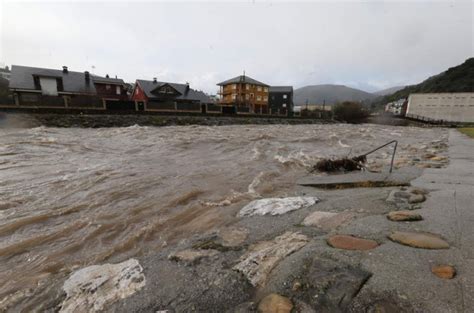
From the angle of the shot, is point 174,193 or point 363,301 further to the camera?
point 174,193

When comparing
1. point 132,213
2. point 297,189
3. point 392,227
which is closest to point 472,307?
point 392,227

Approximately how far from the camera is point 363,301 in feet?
4.65

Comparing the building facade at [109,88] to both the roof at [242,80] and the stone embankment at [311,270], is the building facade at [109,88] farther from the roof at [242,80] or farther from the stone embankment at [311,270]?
the stone embankment at [311,270]

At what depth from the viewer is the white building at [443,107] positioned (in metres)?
50.0

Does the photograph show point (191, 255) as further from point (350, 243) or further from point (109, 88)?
point (109, 88)

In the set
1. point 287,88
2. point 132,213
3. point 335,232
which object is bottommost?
point 132,213

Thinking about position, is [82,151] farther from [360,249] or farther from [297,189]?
[360,249]

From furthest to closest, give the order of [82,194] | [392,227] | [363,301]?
1. [82,194]
2. [392,227]
3. [363,301]

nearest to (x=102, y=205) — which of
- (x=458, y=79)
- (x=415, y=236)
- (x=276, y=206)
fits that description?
(x=276, y=206)

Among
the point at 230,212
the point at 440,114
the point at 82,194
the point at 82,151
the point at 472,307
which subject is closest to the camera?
the point at 472,307

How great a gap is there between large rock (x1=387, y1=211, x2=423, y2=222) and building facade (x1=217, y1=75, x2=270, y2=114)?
5089 cm

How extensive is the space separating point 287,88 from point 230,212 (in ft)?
216

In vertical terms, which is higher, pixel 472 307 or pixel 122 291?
A: pixel 472 307

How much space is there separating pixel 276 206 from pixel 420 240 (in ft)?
5.75
